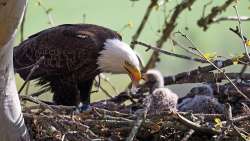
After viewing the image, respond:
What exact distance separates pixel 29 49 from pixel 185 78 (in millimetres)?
1144

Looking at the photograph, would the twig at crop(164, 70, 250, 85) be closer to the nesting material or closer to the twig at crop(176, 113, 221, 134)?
the nesting material

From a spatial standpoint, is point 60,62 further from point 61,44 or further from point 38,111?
point 38,111

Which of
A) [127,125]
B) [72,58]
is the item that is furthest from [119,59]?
[127,125]

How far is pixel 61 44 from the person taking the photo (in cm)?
557

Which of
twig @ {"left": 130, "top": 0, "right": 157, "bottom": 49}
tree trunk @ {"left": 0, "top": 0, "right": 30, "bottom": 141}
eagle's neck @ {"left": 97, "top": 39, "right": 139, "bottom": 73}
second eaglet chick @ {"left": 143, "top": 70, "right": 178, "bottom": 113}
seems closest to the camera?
tree trunk @ {"left": 0, "top": 0, "right": 30, "bottom": 141}

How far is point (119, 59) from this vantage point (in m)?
5.70

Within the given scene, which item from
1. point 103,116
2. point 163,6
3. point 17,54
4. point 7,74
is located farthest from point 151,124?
point 163,6

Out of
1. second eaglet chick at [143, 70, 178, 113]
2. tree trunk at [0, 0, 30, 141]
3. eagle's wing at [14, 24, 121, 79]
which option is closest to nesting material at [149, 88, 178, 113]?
second eaglet chick at [143, 70, 178, 113]

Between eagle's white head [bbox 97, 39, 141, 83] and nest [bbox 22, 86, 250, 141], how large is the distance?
2.87 ft

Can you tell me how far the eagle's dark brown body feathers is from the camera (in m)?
5.55

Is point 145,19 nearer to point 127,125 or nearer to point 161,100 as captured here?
point 161,100

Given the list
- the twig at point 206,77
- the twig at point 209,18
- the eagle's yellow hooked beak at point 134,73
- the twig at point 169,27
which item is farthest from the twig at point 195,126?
the twig at point 209,18

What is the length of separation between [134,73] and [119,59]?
0.49ft

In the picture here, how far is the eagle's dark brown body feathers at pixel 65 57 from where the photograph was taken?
555 cm
